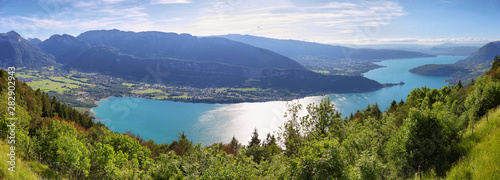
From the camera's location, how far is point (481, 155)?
43.5 ft

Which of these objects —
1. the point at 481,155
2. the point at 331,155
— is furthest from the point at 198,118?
the point at 481,155

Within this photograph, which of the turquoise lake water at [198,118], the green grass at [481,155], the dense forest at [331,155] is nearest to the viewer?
the green grass at [481,155]

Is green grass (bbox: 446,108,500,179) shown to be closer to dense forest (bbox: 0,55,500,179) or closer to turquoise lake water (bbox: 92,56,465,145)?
dense forest (bbox: 0,55,500,179)

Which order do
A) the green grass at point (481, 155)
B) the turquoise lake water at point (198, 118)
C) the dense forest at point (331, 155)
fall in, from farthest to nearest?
the turquoise lake water at point (198, 118) → the dense forest at point (331, 155) → the green grass at point (481, 155)

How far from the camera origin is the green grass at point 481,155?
11.9m

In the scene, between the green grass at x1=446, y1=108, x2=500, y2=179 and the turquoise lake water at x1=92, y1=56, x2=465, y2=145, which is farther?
the turquoise lake water at x1=92, y1=56, x2=465, y2=145

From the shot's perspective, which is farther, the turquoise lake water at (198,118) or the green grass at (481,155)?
the turquoise lake water at (198,118)

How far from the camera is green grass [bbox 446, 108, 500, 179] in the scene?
11.9 m

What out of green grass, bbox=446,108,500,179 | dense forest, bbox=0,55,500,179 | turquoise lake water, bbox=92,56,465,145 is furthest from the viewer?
turquoise lake water, bbox=92,56,465,145

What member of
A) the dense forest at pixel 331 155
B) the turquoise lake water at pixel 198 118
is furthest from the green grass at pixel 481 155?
the turquoise lake water at pixel 198 118

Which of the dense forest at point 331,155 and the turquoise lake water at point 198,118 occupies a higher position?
the dense forest at point 331,155

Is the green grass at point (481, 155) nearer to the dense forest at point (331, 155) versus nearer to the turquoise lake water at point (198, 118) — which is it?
the dense forest at point (331, 155)

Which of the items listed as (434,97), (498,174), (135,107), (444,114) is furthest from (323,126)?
(135,107)

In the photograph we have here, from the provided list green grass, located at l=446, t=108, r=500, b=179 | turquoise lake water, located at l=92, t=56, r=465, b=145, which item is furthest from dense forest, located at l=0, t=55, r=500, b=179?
turquoise lake water, located at l=92, t=56, r=465, b=145
